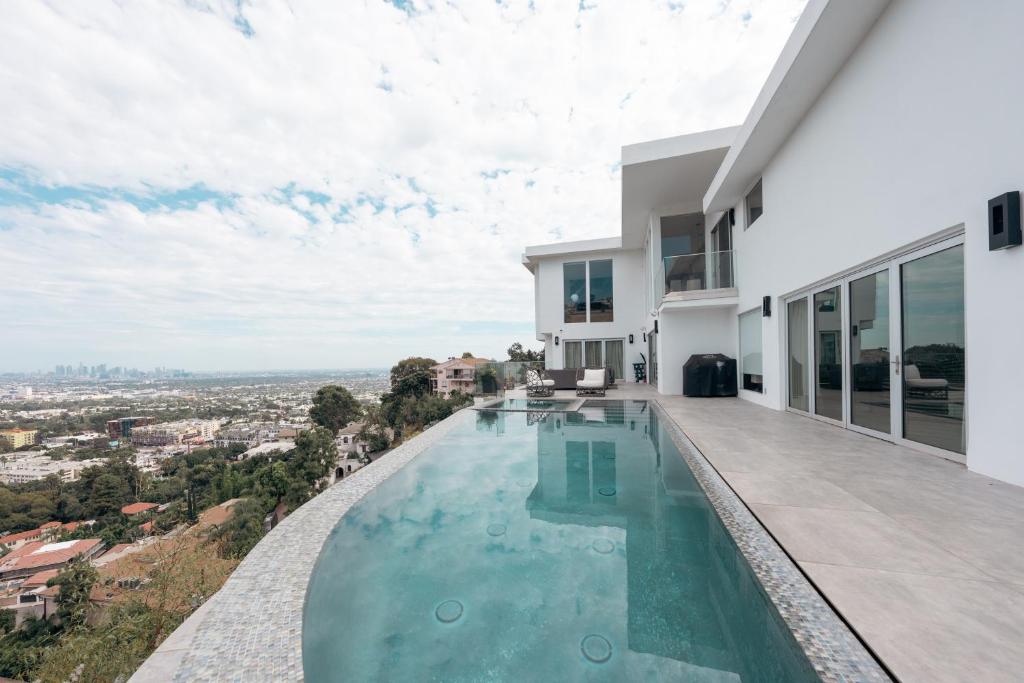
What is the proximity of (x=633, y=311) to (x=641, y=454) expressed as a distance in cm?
Answer: 1108

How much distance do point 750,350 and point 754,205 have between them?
321 cm

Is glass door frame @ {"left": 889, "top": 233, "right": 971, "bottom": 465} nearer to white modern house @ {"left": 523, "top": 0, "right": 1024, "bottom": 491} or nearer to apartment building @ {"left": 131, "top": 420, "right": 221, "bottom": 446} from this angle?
white modern house @ {"left": 523, "top": 0, "right": 1024, "bottom": 491}

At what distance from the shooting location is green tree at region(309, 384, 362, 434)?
32562 millimetres

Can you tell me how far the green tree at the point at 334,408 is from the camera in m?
32.6

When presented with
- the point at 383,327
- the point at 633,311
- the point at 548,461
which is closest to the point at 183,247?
the point at 383,327

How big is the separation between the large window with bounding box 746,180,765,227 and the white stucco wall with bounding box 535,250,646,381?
6.61 metres

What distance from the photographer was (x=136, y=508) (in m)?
14.0

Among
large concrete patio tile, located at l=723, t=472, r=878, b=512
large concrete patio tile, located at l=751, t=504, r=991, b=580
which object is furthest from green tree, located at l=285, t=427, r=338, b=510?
large concrete patio tile, located at l=751, t=504, r=991, b=580

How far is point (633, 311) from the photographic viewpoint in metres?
15.4

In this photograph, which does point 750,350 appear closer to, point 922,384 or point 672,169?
point 672,169

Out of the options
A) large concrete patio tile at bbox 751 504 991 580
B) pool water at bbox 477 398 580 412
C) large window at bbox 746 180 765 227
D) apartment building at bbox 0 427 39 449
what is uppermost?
large window at bbox 746 180 765 227

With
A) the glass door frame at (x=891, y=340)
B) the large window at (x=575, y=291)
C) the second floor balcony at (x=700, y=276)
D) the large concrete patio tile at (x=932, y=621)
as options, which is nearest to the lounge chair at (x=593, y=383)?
the second floor balcony at (x=700, y=276)

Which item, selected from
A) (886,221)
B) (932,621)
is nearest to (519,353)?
(886,221)

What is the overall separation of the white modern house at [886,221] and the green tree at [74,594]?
318 inches
